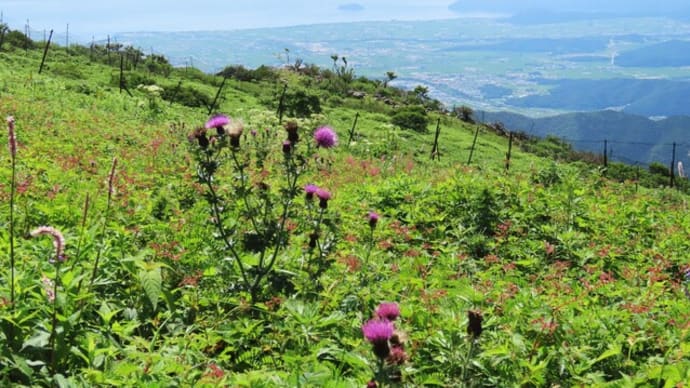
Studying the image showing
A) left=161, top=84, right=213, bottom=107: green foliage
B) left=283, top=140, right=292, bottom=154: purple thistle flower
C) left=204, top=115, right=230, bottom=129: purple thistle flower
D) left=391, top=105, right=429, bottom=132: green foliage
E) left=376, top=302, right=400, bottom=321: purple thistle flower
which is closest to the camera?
left=376, top=302, right=400, bottom=321: purple thistle flower

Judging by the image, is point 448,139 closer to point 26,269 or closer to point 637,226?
point 637,226

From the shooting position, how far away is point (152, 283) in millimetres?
4527

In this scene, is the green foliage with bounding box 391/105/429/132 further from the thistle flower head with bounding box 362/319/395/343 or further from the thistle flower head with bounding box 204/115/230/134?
the thistle flower head with bounding box 362/319/395/343

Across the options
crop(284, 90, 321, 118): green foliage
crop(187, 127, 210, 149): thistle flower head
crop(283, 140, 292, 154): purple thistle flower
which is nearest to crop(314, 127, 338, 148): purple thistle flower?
crop(283, 140, 292, 154): purple thistle flower

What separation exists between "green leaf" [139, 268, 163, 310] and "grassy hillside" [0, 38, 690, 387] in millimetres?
15

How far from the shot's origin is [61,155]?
36.6 ft

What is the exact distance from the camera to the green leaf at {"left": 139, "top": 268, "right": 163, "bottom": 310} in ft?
14.6

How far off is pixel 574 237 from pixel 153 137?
453 inches

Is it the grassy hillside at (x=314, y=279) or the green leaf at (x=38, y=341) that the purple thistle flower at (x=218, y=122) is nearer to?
the grassy hillside at (x=314, y=279)

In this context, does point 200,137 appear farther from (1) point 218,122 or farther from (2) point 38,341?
(2) point 38,341

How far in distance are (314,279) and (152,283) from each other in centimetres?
155

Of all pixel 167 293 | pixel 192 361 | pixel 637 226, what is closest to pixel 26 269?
pixel 167 293

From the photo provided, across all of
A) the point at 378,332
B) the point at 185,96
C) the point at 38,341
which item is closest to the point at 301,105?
the point at 185,96

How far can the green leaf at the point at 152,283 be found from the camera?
445 cm
